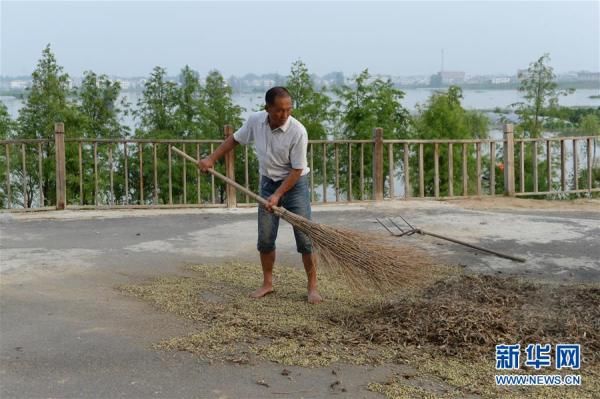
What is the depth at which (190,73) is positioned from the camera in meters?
12.9

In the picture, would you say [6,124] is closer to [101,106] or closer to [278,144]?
[101,106]

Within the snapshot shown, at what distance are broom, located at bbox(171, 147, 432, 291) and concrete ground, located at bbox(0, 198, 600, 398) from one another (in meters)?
0.97

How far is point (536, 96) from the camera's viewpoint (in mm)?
14867

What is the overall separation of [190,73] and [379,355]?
400 inches

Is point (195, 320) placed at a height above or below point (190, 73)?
below

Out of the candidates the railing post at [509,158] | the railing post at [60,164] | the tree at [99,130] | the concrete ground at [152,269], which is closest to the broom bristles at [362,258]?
the concrete ground at [152,269]

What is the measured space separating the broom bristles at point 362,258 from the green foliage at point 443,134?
30.3 feet

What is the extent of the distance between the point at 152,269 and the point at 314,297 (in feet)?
5.33

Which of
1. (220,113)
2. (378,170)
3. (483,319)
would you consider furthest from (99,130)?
(483,319)

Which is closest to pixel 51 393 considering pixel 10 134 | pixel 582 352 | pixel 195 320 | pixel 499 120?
pixel 195 320

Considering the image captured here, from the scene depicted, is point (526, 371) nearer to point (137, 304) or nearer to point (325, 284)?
point (325, 284)

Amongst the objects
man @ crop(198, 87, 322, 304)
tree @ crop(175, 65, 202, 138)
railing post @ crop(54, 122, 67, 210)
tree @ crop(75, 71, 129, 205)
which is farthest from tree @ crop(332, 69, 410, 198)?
man @ crop(198, 87, 322, 304)

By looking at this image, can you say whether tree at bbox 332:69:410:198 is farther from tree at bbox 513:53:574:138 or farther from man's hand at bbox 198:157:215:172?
man's hand at bbox 198:157:215:172

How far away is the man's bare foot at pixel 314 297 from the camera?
4.49 m
